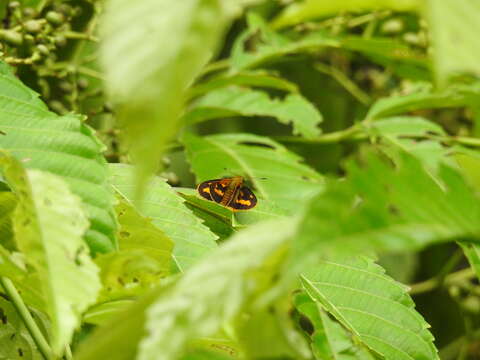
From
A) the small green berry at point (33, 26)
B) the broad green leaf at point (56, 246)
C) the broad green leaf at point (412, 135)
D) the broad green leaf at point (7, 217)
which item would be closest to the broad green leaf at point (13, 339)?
the broad green leaf at point (7, 217)

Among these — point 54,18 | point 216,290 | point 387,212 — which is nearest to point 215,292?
point 216,290

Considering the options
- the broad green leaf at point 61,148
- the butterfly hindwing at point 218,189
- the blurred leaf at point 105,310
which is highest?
the broad green leaf at point 61,148

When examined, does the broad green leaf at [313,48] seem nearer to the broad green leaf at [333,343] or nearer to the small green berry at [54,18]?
the small green berry at [54,18]

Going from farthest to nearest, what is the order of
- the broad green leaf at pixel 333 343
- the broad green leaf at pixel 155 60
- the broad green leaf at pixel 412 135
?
the broad green leaf at pixel 412 135 → the broad green leaf at pixel 333 343 → the broad green leaf at pixel 155 60

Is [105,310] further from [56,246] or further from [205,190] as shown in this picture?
[205,190]

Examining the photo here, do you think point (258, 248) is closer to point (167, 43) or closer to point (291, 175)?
point (167, 43)

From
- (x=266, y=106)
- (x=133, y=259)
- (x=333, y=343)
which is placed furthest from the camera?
(x=266, y=106)
